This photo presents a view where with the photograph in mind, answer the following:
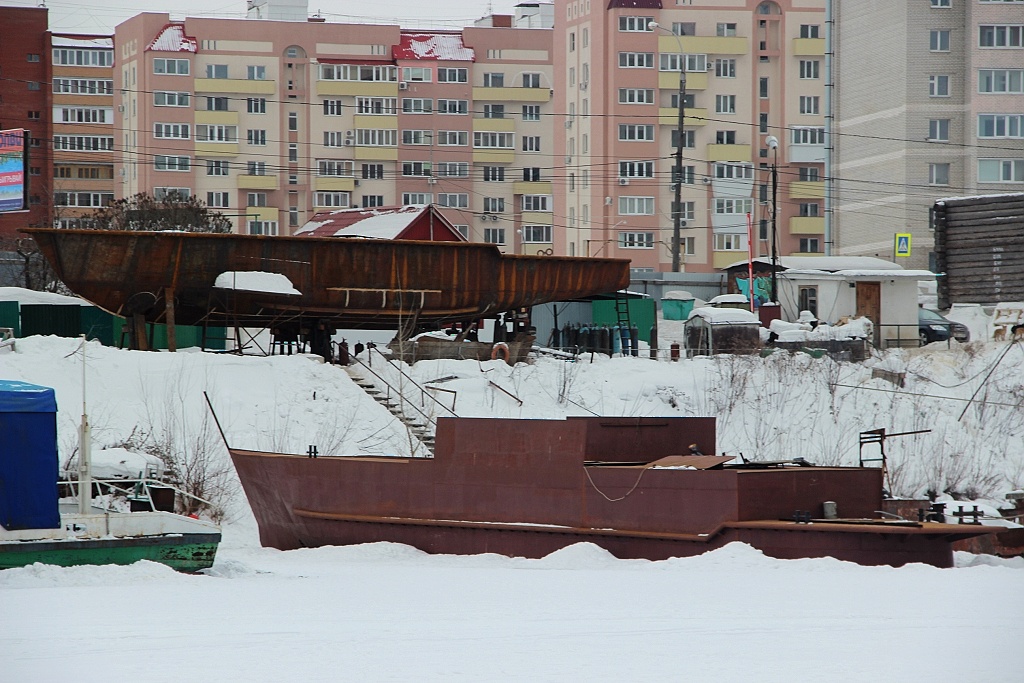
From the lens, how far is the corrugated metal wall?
138 ft

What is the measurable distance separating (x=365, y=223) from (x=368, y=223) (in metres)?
0.08

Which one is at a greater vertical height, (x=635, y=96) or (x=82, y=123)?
(x=82, y=123)

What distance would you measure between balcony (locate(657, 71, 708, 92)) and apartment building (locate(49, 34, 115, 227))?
37081 mm

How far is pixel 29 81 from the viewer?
81875 millimetres

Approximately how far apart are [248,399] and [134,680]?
1377 centimetres

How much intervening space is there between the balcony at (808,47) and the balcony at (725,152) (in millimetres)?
6301

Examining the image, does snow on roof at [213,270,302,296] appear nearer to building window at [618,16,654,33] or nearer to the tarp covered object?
the tarp covered object

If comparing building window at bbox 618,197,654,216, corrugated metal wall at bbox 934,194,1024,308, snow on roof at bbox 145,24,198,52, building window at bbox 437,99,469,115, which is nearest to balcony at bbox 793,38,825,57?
building window at bbox 618,197,654,216

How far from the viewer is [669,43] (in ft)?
232

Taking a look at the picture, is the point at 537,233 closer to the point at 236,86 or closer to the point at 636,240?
the point at 636,240

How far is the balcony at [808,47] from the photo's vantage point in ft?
236

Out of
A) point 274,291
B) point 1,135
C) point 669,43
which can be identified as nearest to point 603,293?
point 274,291

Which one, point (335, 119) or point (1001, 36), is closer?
point (1001, 36)

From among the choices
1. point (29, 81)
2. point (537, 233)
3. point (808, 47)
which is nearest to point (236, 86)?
point (29, 81)
